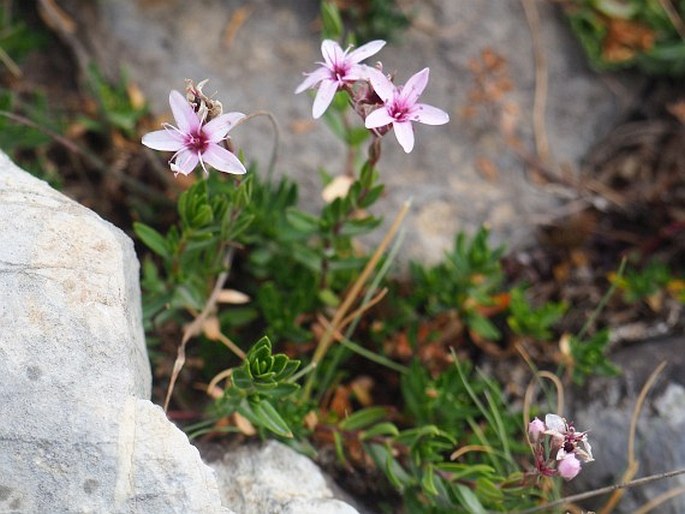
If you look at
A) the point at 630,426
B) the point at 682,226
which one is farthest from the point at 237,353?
the point at 682,226

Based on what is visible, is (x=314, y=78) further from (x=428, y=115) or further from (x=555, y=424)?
(x=555, y=424)

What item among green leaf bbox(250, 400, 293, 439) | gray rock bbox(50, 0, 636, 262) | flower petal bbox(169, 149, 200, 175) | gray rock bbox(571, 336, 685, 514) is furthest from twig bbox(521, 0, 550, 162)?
flower petal bbox(169, 149, 200, 175)

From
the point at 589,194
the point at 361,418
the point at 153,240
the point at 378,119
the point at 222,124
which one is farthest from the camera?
the point at 589,194

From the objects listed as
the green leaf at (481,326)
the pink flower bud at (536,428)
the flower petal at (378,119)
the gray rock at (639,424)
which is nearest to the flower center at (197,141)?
the flower petal at (378,119)

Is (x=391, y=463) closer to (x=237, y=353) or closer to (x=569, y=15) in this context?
(x=237, y=353)

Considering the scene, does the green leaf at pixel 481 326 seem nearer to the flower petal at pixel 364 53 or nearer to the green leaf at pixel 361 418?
the green leaf at pixel 361 418

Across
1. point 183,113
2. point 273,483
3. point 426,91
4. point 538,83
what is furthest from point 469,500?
point 538,83
